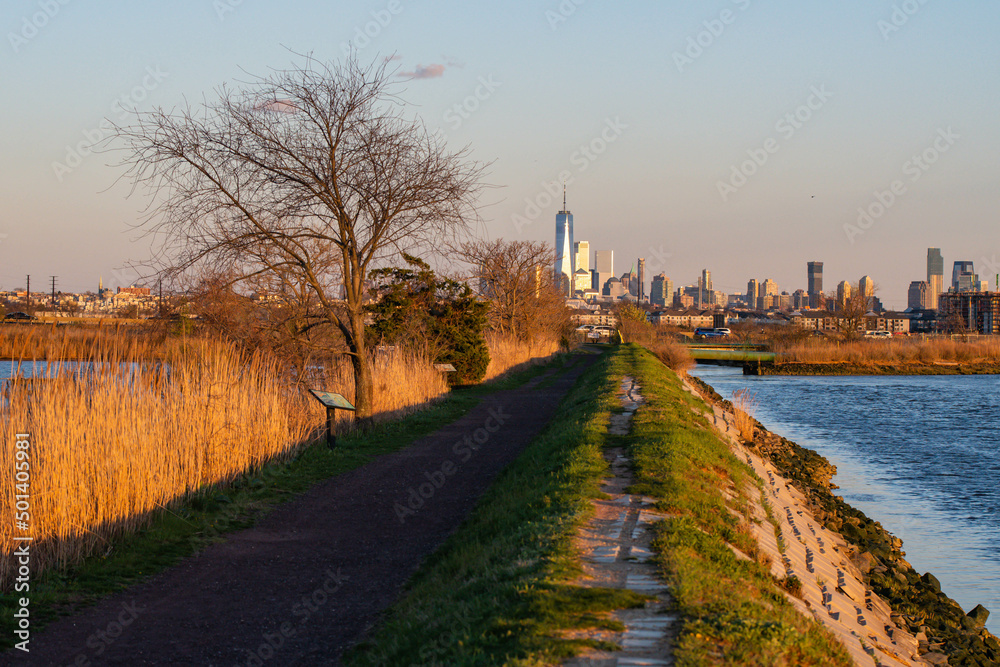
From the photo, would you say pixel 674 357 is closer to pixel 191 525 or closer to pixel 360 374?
pixel 360 374

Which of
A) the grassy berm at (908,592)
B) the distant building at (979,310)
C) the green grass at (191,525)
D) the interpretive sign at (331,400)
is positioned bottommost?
the grassy berm at (908,592)

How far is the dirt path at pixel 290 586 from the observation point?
570 cm

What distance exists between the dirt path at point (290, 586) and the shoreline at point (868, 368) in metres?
47.1

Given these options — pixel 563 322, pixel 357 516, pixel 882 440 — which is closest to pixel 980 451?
pixel 882 440

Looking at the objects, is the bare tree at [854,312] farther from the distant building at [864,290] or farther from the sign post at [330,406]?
the sign post at [330,406]

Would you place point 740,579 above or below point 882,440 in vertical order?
above

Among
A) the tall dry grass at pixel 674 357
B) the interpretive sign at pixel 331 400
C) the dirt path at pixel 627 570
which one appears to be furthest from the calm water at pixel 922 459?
the interpretive sign at pixel 331 400

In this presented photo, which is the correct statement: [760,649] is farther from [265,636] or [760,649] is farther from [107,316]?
[107,316]

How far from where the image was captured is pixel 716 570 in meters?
6.21

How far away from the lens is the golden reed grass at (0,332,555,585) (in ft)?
24.6

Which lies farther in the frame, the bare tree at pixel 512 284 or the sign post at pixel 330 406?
the bare tree at pixel 512 284

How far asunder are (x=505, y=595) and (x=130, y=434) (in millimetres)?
5327

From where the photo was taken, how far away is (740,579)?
618 centimetres

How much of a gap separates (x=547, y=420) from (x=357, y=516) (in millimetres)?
9827
